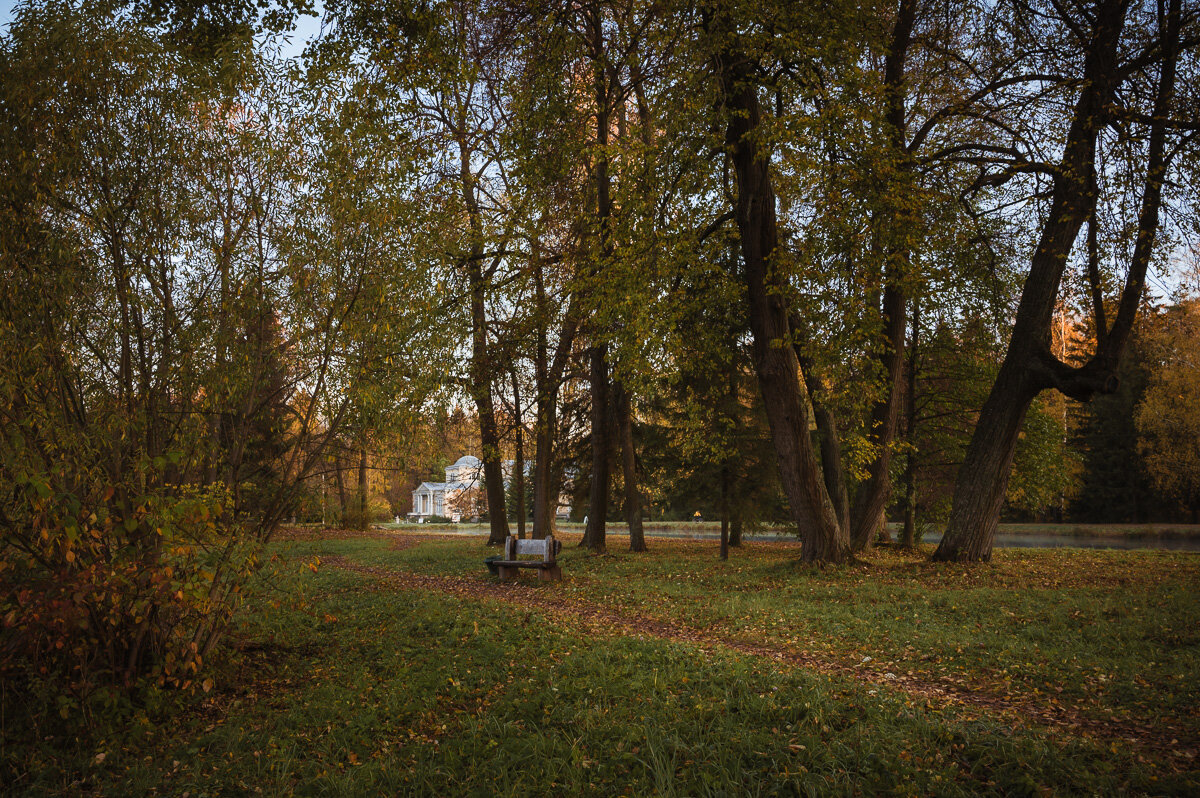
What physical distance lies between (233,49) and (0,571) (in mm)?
4491

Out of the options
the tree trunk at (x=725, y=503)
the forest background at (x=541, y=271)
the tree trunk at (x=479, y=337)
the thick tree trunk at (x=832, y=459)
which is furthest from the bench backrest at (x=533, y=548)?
the tree trunk at (x=725, y=503)

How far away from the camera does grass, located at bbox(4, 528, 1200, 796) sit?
12.7 ft

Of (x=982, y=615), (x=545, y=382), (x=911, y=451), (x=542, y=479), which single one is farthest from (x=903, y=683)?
(x=911, y=451)

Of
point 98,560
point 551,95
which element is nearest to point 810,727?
point 98,560

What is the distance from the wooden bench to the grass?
9.50ft

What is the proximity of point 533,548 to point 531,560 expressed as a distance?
217 millimetres

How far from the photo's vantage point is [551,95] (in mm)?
11750

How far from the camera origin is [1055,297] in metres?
11.8

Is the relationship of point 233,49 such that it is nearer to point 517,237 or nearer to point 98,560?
point 98,560

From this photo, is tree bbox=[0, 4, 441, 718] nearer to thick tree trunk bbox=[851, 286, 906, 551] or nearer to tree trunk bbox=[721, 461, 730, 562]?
thick tree trunk bbox=[851, 286, 906, 551]

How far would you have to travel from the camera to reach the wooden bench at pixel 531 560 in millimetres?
11773

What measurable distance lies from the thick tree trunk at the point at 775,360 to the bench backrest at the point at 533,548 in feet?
14.0

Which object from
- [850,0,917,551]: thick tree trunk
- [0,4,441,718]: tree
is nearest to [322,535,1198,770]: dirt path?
[0,4,441,718]: tree

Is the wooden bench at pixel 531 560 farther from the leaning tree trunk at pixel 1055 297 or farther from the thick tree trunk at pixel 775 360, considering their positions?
the leaning tree trunk at pixel 1055 297
